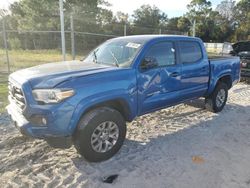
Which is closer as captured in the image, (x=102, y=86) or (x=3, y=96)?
(x=102, y=86)

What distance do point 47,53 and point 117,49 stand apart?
12.0 metres

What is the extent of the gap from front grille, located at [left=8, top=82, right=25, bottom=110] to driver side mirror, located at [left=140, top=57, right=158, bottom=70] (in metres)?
1.87

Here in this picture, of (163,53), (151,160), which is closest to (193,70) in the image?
(163,53)

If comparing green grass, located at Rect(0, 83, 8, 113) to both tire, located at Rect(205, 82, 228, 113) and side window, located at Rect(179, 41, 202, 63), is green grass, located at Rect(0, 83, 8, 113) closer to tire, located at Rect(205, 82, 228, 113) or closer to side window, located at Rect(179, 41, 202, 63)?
side window, located at Rect(179, 41, 202, 63)

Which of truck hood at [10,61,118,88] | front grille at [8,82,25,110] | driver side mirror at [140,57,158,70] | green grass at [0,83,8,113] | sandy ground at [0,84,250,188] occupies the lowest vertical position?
sandy ground at [0,84,250,188]

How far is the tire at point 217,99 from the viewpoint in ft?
22.2

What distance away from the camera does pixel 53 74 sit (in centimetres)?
396

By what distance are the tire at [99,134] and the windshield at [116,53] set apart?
91 cm

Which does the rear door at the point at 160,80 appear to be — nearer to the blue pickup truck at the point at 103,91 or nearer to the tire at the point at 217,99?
the blue pickup truck at the point at 103,91

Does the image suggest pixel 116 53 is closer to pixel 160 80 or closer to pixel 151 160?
pixel 160 80

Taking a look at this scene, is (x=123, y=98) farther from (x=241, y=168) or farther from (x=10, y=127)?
(x=10, y=127)

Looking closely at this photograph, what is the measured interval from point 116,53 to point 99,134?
5.13ft

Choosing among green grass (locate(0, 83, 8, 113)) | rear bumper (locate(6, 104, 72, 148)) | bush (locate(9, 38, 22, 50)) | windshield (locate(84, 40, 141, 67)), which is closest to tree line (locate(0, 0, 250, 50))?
bush (locate(9, 38, 22, 50))

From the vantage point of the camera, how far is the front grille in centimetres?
389
